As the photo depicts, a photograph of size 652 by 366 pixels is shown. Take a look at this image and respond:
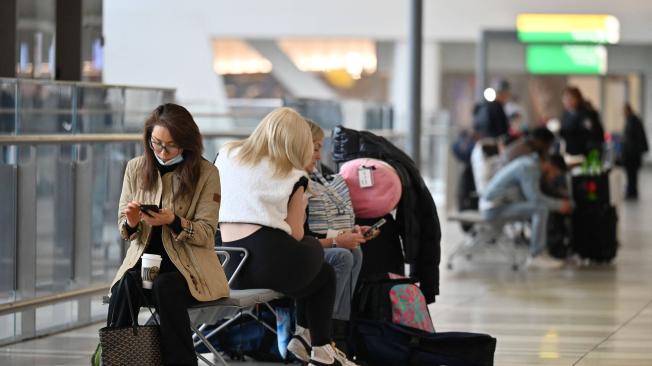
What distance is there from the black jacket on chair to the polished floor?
0.60 meters

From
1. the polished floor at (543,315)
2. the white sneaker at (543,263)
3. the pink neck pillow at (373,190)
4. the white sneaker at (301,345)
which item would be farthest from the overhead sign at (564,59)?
the white sneaker at (301,345)

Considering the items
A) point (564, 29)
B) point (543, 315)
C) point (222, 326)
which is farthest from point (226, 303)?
point (564, 29)

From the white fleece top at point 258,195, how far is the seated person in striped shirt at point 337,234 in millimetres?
439

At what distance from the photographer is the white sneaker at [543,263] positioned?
37.1 feet

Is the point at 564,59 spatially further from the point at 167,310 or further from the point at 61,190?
the point at 167,310

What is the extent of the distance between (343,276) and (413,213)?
834 mm

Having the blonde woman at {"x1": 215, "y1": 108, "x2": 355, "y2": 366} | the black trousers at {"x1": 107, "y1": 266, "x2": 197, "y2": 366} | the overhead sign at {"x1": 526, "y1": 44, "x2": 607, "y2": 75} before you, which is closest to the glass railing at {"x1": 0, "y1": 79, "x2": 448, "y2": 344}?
the blonde woman at {"x1": 215, "y1": 108, "x2": 355, "y2": 366}

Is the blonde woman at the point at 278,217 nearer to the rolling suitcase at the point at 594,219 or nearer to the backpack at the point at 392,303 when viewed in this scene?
the backpack at the point at 392,303

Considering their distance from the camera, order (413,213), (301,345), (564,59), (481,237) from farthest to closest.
A: (564,59) → (481,237) → (413,213) → (301,345)

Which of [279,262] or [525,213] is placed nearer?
[279,262]

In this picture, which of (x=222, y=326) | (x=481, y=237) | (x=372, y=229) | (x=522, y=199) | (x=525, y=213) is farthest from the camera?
(x=481, y=237)

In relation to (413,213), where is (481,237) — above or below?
below

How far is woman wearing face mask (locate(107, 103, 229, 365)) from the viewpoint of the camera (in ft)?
17.1

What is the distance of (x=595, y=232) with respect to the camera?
453 inches
